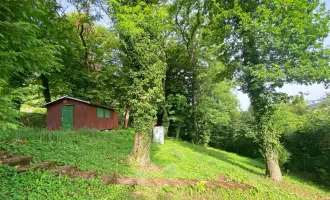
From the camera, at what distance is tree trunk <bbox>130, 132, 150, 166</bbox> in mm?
6312

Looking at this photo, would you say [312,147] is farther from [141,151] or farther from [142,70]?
[142,70]

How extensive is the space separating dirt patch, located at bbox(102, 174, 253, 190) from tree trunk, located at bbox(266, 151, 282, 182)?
2.42 m

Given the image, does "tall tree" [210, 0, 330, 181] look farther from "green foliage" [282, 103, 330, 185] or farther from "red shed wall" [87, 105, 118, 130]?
"red shed wall" [87, 105, 118, 130]

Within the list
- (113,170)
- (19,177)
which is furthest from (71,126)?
(19,177)

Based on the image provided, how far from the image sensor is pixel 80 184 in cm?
404

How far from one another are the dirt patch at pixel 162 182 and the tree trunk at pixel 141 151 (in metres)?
1.24

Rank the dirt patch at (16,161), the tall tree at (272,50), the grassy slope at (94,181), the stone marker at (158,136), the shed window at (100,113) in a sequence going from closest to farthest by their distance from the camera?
Result: the grassy slope at (94,181)
the dirt patch at (16,161)
the tall tree at (272,50)
the stone marker at (158,136)
the shed window at (100,113)

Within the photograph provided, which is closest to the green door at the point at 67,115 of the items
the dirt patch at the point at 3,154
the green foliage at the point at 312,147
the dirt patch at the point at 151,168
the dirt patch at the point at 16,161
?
the dirt patch at the point at 3,154

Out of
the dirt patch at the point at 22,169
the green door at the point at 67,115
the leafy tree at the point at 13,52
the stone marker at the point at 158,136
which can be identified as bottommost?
the stone marker at the point at 158,136

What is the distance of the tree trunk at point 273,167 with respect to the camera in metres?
7.54

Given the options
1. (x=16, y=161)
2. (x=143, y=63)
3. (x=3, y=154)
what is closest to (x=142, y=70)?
(x=143, y=63)

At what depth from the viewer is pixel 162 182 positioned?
5.02m

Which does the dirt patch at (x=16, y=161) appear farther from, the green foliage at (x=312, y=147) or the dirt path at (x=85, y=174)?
the green foliage at (x=312, y=147)

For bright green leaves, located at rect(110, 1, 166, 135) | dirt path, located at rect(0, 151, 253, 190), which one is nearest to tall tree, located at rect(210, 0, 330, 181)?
bright green leaves, located at rect(110, 1, 166, 135)
